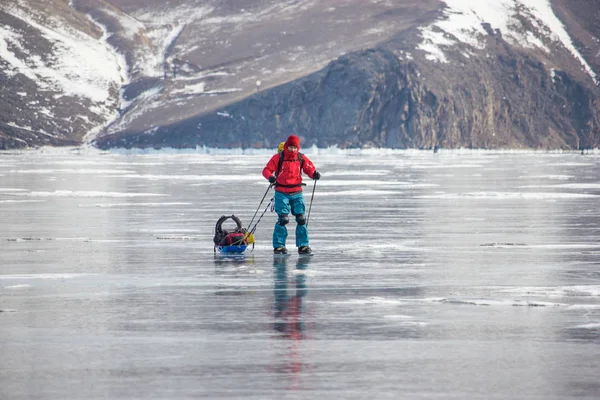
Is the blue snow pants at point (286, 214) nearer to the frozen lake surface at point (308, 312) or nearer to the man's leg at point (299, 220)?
the man's leg at point (299, 220)

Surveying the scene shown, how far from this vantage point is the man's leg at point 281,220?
18422 mm

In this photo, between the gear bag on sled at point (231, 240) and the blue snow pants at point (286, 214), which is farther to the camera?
the gear bag on sled at point (231, 240)

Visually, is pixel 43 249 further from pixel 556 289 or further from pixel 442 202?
pixel 442 202

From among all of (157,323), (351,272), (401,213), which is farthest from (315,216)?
(157,323)

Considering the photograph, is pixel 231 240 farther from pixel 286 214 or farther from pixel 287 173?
pixel 287 173

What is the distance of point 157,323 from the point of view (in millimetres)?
11328

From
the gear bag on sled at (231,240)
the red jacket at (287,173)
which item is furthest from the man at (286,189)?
the gear bag on sled at (231,240)

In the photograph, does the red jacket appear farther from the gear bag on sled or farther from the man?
the gear bag on sled

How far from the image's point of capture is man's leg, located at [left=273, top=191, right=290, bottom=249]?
18.4m

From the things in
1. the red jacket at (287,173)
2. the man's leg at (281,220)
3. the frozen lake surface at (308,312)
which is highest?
the red jacket at (287,173)

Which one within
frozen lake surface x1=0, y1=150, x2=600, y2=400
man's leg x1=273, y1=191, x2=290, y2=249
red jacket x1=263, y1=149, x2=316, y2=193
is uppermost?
red jacket x1=263, y1=149, x2=316, y2=193

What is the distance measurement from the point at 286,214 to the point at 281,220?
0.68 feet

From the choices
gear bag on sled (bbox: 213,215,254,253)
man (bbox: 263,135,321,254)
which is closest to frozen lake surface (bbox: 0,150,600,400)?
gear bag on sled (bbox: 213,215,254,253)

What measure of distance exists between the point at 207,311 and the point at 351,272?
13.3 ft
